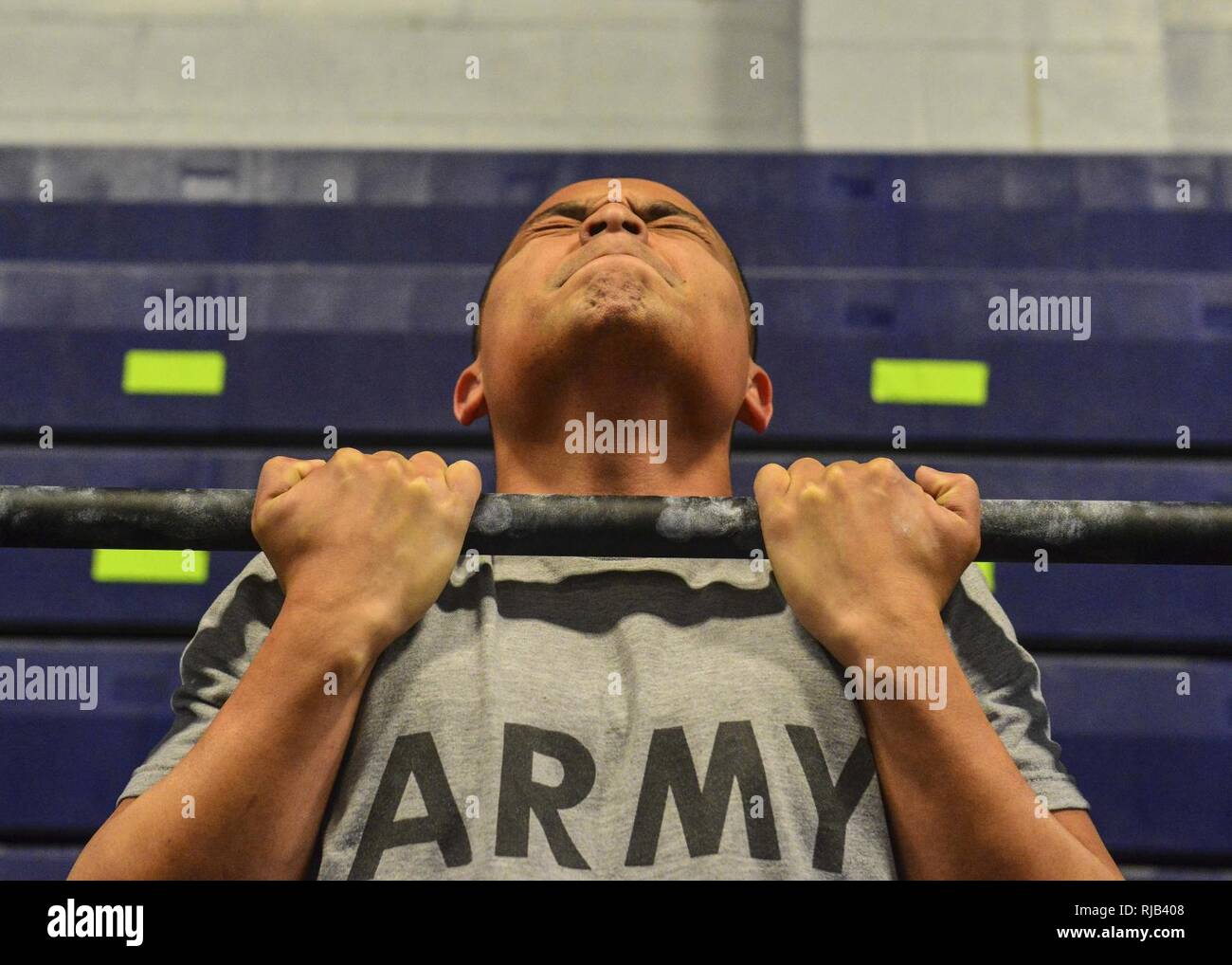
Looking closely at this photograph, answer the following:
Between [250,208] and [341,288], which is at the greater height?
[250,208]

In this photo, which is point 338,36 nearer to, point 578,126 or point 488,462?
point 578,126

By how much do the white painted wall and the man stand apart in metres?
1.10

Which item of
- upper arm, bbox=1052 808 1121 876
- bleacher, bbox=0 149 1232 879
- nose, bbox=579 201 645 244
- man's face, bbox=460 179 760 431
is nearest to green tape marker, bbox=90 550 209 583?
bleacher, bbox=0 149 1232 879

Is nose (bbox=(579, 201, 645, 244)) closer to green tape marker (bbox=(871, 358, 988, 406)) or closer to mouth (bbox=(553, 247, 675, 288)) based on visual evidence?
mouth (bbox=(553, 247, 675, 288))

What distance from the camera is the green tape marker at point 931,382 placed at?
1.67 metres

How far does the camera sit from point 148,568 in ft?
5.33

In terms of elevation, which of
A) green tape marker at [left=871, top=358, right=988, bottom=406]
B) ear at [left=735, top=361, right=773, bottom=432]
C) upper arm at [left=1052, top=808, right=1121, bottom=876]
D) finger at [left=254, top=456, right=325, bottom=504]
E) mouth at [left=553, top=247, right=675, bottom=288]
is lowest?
upper arm at [left=1052, top=808, right=1121, bottom=876]

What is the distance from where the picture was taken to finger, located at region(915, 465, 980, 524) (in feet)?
2.66

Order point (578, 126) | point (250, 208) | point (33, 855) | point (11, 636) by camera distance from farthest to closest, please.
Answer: point (578, 126) → point (250, 208) → point (11, 636) → point (33, 855)

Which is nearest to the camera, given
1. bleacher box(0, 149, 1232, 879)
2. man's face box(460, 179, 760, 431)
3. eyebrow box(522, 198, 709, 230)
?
man's face box(460, 179, 760, 431)

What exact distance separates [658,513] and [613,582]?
25 centimetres

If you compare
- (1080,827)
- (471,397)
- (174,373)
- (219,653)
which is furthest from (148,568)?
(1080,827)
